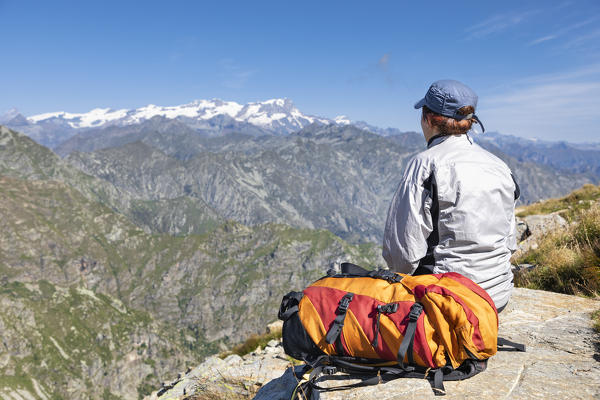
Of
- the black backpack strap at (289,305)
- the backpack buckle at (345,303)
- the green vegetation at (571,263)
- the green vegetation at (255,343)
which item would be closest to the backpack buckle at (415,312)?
the backpack buckle at (345,303)

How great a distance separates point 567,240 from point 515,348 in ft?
21.6

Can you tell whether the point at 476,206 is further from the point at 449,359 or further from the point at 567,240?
the point at 567,240

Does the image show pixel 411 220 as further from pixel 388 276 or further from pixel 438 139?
pixel 438 139

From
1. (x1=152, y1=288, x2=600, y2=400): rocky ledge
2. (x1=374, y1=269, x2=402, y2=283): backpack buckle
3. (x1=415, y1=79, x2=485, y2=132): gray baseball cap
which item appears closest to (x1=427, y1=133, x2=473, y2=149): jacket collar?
(x1=415, y1=79, x2=485, y2=132): gray baseball cap

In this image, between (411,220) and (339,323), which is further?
(411,220)

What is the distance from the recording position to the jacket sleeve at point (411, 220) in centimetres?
522

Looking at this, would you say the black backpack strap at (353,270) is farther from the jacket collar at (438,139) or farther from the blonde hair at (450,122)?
the blonde hair at (450,122)

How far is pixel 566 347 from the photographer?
557 centimetres

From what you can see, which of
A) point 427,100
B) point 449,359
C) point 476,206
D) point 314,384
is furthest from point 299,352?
point 427,100

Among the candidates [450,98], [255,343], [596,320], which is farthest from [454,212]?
[255,343]

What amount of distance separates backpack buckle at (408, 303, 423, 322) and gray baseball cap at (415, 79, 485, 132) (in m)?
3.03

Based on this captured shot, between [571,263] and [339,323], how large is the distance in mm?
7345

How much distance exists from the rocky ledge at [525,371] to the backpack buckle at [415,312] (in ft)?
2.94

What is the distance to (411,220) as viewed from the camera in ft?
17.2
